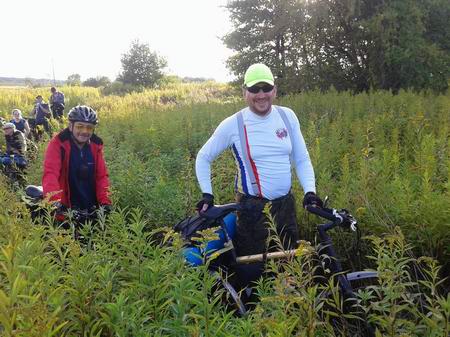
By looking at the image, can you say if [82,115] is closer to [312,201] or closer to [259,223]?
[259,223]

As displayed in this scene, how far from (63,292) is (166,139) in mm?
8406

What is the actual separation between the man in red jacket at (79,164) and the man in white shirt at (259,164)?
50.2 inches

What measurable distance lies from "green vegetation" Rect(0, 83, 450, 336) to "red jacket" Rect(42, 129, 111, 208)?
30 centimetres

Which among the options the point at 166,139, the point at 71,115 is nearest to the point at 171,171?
the point at 166,139

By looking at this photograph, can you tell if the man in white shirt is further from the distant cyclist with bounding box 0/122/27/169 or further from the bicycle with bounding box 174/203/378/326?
the distant cyclist with bounding box 0/122/27/169

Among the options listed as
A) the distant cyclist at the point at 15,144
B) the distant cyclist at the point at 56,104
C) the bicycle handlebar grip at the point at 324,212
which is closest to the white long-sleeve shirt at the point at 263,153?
the bicycle handlebar grip at the point at 324,212

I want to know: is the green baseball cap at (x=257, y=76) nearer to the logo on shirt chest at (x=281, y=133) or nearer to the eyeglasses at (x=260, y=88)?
the eyeglasses at (x=260, y=88)

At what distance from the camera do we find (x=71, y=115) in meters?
4.36

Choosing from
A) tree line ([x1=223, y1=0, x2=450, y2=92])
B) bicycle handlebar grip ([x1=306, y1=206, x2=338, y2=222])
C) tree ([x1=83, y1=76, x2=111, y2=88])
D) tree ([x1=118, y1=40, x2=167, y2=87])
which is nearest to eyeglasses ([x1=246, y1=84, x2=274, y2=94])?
bicycle handlebar grip ([x1=306, y1=206, x2=338, y2=222])

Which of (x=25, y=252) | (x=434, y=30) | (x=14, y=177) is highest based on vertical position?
(x=434, y=30)

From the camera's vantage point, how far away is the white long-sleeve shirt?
3816 millimetres

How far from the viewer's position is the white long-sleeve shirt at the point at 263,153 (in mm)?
3816

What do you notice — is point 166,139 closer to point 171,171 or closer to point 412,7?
point 171,171

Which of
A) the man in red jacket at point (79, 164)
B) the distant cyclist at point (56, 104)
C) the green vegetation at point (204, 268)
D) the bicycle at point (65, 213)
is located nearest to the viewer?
the green vegetation at point (204, 268)
